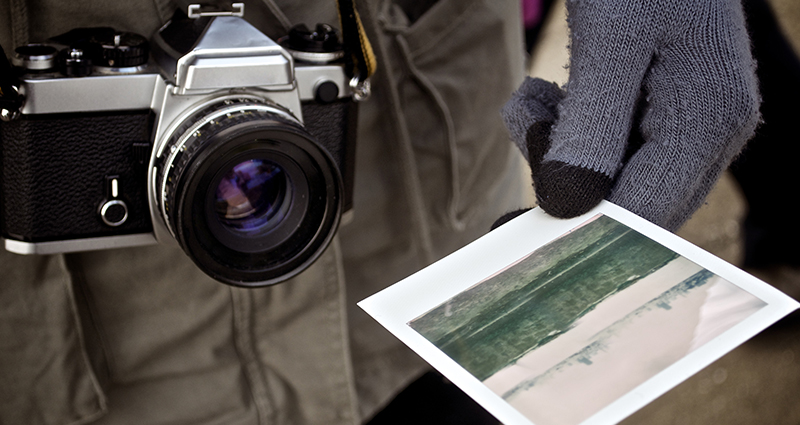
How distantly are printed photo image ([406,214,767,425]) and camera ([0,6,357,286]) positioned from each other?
0.16 meters

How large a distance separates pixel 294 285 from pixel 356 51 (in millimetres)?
229

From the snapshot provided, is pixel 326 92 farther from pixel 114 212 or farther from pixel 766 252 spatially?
pixel 766 252

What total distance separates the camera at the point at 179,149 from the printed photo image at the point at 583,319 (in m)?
0.16

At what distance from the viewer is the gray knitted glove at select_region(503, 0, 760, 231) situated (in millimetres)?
430

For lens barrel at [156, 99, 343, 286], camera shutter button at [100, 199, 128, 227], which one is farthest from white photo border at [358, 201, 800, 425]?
camera shutter button at [100, 199, 128, 227]

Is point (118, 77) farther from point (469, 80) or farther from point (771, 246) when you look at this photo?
point (771, 246)

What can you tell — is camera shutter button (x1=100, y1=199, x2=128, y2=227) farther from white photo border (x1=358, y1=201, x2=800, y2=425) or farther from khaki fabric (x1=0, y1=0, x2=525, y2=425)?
white photo border (x1=358, y1=201, x2=800, y2=425)

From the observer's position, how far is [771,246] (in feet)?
4.52

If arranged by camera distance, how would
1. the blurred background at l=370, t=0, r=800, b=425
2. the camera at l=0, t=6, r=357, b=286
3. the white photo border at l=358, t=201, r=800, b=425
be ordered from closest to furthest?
the white photo border at l=358, t=201, r=800, b=425 < the camera at l=0, t=6, r=357, b=286 < the blurred background at l=370, t=0, r=800, b=425

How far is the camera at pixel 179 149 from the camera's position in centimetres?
49

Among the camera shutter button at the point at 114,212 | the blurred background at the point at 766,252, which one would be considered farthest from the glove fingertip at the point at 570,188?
the blurred background at the point at 766,252

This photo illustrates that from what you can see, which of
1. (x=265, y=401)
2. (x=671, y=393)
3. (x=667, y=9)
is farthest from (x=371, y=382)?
(x=671, y=393)

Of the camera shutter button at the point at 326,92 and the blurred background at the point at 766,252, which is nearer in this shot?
the camera shutter button at the point at 326,92

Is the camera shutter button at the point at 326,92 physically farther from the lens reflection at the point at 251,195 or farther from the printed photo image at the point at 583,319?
the printed photo image at the point at 583,319
